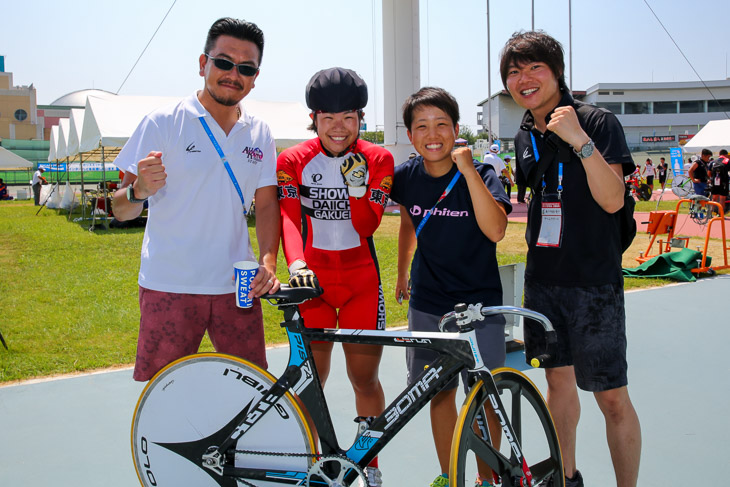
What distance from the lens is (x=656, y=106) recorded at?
8888cm

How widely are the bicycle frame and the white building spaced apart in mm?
85782

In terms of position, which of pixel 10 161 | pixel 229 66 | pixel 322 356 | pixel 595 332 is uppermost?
pixel 10 161

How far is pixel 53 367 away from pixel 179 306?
9.86 ft

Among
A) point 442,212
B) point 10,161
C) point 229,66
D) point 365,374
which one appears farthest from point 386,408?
point 10,161

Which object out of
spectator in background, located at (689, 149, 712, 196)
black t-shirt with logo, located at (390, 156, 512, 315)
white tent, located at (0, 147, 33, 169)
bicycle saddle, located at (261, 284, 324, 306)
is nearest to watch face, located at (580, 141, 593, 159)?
black t-shirt with logo, located at (390, 156, 512, 315)

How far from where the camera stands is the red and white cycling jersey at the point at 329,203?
9.06ft

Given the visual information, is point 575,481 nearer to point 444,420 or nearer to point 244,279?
point 444,420

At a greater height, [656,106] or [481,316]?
[656,106]

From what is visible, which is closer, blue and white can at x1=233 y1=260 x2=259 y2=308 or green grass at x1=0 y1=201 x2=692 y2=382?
blue and white can at x1=233 y1=260 x2=259 y2=308

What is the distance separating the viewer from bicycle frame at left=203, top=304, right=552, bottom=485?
7.43 ft

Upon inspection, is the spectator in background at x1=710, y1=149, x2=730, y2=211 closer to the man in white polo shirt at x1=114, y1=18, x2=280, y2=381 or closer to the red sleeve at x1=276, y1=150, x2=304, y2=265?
the red sleeve at x1=276, y1=150, x2=304, y2=265

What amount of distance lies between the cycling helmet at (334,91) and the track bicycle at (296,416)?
91 centimetres

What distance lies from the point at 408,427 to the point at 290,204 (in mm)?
1749

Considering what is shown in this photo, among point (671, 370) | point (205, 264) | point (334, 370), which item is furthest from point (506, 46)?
point (671, 370)
